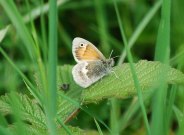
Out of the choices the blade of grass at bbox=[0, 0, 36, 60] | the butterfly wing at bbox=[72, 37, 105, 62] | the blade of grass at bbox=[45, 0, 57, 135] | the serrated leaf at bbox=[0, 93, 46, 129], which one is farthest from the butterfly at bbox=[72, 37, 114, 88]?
the blade of grass at bbox=[45, 0, 57, 135]

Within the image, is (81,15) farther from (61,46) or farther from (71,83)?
(71,83)

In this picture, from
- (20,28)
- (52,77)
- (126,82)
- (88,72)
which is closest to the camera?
(52,77)

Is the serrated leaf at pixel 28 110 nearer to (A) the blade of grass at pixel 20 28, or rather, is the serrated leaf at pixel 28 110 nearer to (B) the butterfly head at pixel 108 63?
(A) the blade of grass at pixel 20 28

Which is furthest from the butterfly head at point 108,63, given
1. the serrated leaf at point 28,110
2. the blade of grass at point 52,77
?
the blade of grass at point 52,77

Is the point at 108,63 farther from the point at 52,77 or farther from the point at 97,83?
the point at 52,77

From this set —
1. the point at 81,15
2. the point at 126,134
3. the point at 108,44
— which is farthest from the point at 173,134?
the point at 81,15

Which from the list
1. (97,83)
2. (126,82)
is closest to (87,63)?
(97,83)
